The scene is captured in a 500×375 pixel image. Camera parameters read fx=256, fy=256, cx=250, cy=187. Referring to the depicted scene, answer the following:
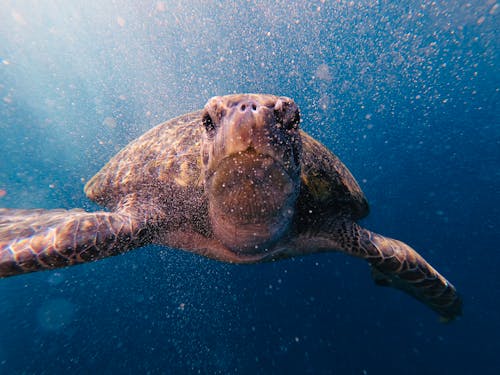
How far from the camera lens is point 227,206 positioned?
6.17 feet

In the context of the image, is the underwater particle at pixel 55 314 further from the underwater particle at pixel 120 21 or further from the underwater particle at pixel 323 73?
the underwater particle at pixel 323 73

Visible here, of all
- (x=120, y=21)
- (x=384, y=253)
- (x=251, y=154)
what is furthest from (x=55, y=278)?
(x=120, y=21)

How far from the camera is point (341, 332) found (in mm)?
11828

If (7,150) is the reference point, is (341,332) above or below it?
above

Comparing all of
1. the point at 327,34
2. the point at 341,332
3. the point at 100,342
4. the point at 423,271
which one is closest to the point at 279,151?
the point at 423,271

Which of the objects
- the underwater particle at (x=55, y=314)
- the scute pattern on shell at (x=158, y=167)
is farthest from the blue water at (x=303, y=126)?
the scute pattern on shell at (x=158, y=167)

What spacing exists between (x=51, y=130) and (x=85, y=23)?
21008 millimetres

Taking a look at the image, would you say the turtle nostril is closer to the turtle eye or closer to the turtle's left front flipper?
the turtle eye

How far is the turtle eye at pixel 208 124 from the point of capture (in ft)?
5.04

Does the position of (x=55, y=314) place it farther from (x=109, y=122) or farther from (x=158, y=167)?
(x=109, y=122)

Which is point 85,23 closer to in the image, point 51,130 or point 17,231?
point 51,130

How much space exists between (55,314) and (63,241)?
65.4 ft

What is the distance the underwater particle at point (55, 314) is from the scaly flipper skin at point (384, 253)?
61.3ft

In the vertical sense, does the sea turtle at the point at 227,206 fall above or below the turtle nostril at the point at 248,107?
below
